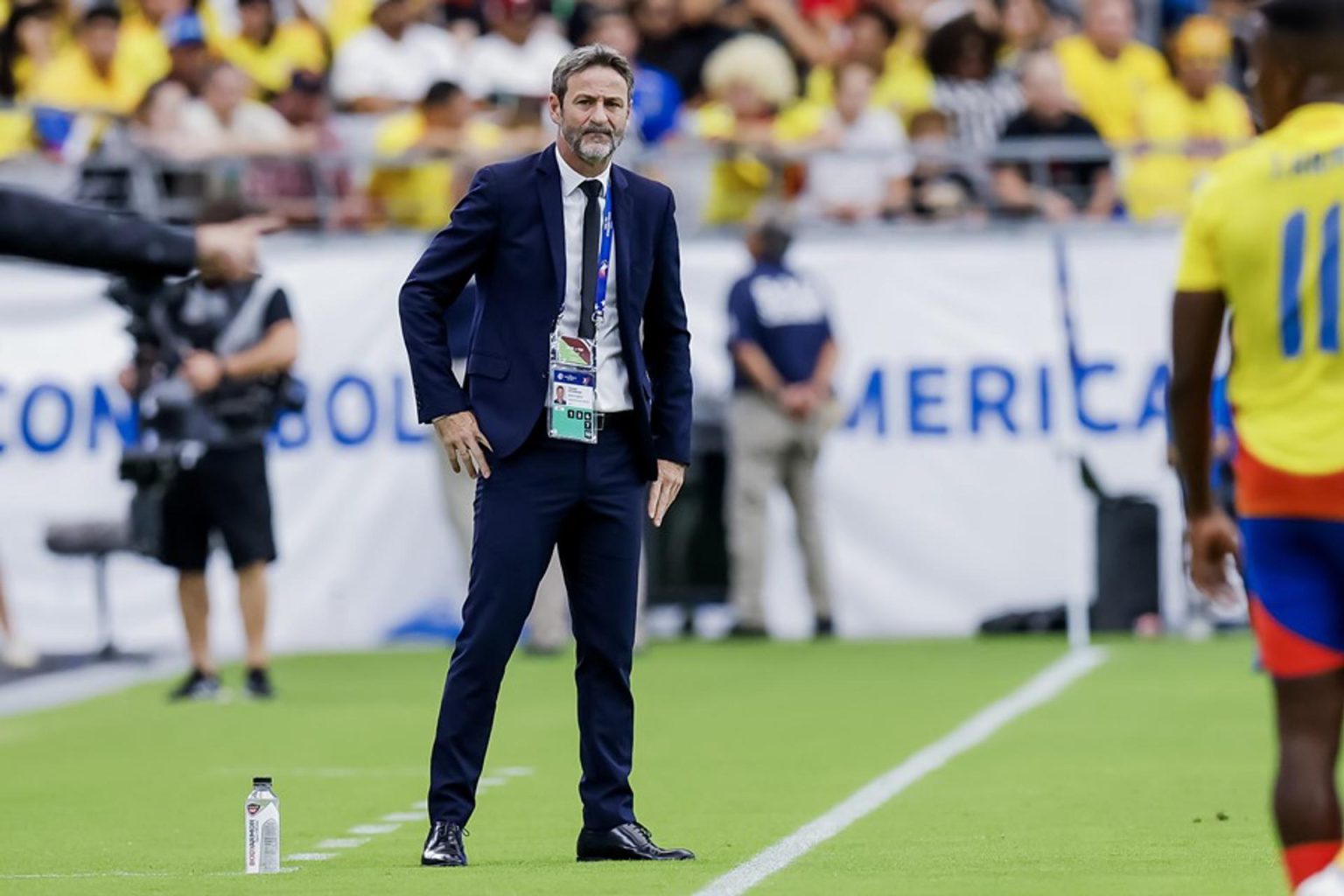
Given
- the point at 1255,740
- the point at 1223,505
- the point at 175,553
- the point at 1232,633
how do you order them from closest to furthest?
the point at 1255,740, the point at 175,553, the point at 1223,505, the point at 1232,633

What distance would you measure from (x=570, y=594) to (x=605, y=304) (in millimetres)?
854

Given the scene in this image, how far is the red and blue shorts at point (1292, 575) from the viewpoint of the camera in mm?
5738

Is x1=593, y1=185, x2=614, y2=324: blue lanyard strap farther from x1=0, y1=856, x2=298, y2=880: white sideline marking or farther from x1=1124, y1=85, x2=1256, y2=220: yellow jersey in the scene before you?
x1=1124, y1=85, x2=1256, y2=220: yellow jersey

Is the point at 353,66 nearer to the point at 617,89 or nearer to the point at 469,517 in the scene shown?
the point at 469,517

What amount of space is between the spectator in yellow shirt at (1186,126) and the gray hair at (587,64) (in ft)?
34.9

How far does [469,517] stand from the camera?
55.8 feet

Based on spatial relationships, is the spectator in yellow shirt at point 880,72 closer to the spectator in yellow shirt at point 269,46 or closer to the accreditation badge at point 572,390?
the spectator in yellow shirt at point 269,46

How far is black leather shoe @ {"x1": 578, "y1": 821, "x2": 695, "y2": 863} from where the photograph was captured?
8242 mm

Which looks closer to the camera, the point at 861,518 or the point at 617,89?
the point at 617,89

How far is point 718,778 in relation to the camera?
36.2 feet

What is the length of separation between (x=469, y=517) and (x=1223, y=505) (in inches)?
172

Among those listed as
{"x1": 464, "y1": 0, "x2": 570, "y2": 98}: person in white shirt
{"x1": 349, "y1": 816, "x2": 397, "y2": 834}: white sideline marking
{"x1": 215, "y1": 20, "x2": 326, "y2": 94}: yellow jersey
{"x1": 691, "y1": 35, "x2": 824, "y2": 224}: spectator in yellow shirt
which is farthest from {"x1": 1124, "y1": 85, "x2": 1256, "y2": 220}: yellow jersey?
{"x1": 349, "y1": 816, "x2": 397, "y2": 834}: white sideline marking

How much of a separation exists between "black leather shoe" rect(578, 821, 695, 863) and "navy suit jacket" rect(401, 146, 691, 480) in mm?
1066

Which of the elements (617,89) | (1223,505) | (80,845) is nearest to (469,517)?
(1223,505)
